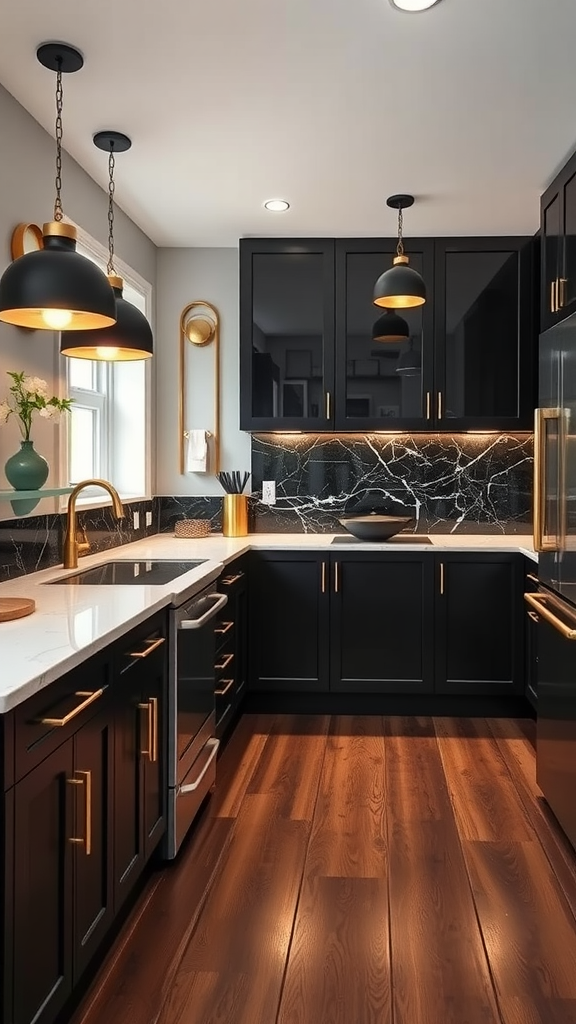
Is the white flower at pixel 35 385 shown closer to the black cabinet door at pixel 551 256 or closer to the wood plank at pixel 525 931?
the black cabinet door at pixel 551 256

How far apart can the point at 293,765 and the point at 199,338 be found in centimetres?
250

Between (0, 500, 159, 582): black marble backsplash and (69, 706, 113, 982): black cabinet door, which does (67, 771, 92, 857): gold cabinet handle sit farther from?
(0, 500, 159, 582): black marble backsplash

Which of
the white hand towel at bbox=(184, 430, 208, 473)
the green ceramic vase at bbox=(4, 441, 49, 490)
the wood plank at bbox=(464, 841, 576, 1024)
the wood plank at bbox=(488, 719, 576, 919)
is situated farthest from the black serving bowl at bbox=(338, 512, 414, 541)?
the green ceramic vase at bbox=(4, 441, 49, 490)

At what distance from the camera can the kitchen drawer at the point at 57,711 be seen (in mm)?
1441

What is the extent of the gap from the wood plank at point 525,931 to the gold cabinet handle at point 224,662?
4.00ft

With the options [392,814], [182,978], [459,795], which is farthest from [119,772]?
[459,795]

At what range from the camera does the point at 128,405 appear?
174 inches

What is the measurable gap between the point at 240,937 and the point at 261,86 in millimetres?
2649

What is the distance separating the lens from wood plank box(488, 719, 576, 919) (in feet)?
8.18

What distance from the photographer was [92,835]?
5.96ft

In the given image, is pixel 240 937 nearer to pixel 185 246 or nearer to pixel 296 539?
pixel 296 539

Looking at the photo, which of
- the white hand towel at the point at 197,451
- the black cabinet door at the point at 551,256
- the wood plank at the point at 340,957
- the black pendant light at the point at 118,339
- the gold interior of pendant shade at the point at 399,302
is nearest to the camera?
the wood plank at the point at 340,957

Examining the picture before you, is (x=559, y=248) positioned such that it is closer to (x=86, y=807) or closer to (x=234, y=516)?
(x=234, y=516)

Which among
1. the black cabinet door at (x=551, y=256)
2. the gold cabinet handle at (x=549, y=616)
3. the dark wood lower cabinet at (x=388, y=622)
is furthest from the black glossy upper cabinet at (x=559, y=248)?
the dark wood lower cabinet at (x=388, y=622)
